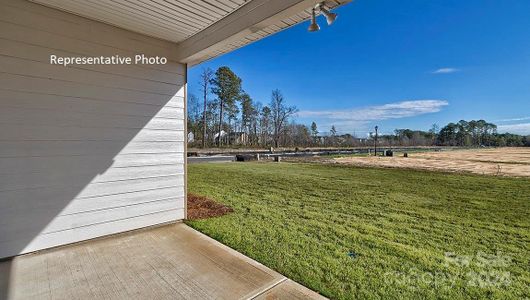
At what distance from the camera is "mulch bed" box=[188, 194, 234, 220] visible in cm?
390

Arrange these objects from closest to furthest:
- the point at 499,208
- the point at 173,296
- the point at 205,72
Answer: the point at 173,296 → the point at 499,208 → the point at 205,72

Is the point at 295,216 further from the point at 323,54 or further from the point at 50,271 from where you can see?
the point at 323,54

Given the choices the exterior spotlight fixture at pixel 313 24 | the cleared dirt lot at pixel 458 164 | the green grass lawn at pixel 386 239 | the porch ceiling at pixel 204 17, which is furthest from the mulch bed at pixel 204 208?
the cleared dirt lot at pixel 458 164

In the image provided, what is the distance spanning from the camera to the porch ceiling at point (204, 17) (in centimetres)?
219

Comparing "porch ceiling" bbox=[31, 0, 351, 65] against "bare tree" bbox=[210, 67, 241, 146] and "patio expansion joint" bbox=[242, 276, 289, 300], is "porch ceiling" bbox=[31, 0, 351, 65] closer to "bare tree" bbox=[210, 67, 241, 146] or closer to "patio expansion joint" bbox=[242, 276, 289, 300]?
"patio expansion joint" bbox=[242, 276, 289, 300]

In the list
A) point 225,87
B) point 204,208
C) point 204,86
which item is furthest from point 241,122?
point 204,208

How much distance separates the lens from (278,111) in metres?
38.2

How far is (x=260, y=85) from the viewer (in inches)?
1435

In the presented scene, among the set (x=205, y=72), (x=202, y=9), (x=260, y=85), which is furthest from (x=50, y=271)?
(x=260, y=85)

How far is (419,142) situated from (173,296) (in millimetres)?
80940

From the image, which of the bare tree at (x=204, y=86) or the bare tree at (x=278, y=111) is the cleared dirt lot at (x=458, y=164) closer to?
the bare tree at (x=204, y=86)

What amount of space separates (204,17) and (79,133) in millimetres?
1887

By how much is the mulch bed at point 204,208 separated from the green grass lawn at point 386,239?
209 mm

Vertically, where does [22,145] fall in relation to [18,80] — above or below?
below
